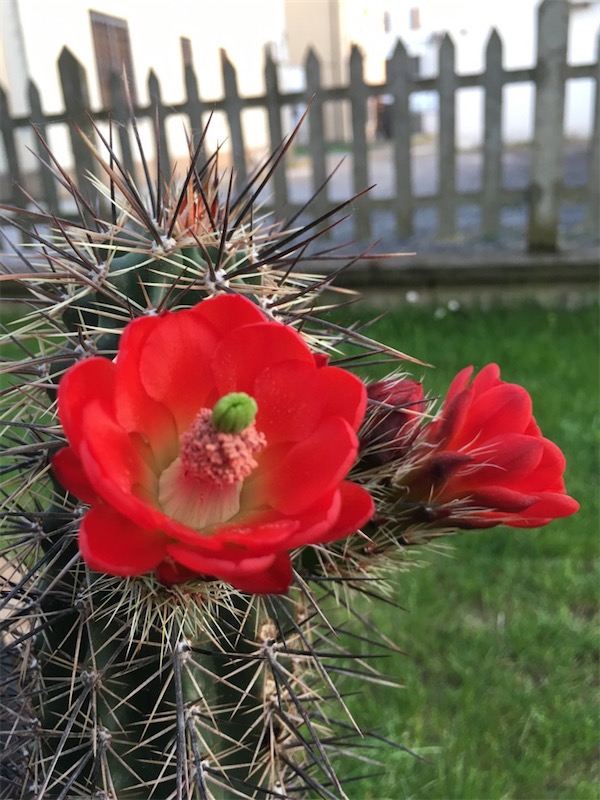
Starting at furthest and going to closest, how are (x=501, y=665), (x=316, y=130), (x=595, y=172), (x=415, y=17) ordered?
(x=316, y=130) < (x=595, y=172) < (x=415, y=17) < (x=501, y=665)

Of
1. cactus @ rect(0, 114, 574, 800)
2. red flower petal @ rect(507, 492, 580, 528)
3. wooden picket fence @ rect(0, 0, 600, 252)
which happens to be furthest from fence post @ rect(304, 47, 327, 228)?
red flower petal @ rect(507, 492, 580, 528)

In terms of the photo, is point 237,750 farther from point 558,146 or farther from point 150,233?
point 558,146

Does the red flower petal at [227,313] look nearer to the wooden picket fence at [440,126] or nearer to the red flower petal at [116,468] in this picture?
the red flower petal at [116,468]

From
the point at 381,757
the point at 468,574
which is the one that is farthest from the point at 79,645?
the point at 468,574

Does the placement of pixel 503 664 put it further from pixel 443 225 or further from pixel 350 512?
pixel 443 225

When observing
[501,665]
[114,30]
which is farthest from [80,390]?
[501,665]
